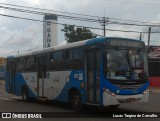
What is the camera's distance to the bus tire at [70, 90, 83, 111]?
17.0 metres

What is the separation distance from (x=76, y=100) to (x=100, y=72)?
246cm

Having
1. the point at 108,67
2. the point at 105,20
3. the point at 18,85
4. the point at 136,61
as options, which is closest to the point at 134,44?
the point at 136,61

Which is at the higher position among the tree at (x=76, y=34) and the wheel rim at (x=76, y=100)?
the tree at (x=76, y=34)

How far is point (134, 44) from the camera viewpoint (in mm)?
16312

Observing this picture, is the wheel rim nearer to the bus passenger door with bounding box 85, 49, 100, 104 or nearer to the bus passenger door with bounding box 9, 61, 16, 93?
the bus passenger door with bounding box 85, 49, 100, 104

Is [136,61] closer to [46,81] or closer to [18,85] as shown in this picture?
[46,81]

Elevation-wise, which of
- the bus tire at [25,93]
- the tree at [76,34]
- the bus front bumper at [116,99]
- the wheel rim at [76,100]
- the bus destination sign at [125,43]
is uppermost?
the tree at [76,34]

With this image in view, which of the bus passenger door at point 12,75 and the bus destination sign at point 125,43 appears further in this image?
the bus passenger door at point 12,75

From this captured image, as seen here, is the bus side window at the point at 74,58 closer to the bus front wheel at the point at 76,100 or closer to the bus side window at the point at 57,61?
the bus side window at the point at 57,61

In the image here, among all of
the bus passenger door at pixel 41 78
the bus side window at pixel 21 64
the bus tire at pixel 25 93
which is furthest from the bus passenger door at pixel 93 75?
the bus tire at pixel 25 93

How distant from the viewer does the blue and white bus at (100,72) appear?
15.3 meters

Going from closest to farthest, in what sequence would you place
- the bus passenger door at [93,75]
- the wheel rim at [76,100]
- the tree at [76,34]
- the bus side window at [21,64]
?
the bus passenger door at [93,75], the wheel rim at [76,100], the bus side window at [21,64], the tree at [76,34]

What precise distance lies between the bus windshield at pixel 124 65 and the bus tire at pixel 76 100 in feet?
7.79

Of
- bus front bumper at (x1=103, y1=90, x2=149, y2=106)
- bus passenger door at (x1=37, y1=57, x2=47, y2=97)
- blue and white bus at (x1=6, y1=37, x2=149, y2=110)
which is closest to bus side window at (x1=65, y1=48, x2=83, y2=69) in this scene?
blue and white bus at (x1=6, y1=37, x2=149, y2=110)
